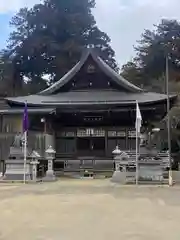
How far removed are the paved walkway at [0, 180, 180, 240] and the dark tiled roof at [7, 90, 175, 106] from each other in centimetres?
1202

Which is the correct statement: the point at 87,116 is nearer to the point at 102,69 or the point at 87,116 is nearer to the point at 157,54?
the point at 102,69

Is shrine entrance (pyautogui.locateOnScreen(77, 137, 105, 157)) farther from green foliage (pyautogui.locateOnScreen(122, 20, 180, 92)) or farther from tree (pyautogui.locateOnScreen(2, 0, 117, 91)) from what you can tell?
tree (pyautogui.locateOnScreen(2, 0, 117, 91))

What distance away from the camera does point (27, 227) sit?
25.2 feet

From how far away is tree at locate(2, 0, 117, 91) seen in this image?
50.9 meters

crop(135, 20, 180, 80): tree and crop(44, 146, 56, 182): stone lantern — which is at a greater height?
crop(135, 20, 180, 80): tree

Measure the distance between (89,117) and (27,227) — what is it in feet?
59.1

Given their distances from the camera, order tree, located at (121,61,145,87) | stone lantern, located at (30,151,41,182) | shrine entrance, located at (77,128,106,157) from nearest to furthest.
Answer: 1. stone lantern, located at (30,151,41,182)
2. shrine entrance, located at (77,128,106,157)
3. tree, located at (121,61,145,87)

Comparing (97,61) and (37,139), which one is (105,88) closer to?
(97,61)

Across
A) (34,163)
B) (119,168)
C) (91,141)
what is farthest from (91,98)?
(34,163)

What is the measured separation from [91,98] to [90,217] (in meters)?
17.5

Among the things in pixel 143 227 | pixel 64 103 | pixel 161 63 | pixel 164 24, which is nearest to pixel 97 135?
pixel 64 103

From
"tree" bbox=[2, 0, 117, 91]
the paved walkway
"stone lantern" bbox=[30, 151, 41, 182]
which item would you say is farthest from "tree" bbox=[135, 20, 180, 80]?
the paved walkway

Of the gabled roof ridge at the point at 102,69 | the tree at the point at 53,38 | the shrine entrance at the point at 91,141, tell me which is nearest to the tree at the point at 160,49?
the tree at the point at 53,38

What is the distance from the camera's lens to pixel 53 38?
175ft
